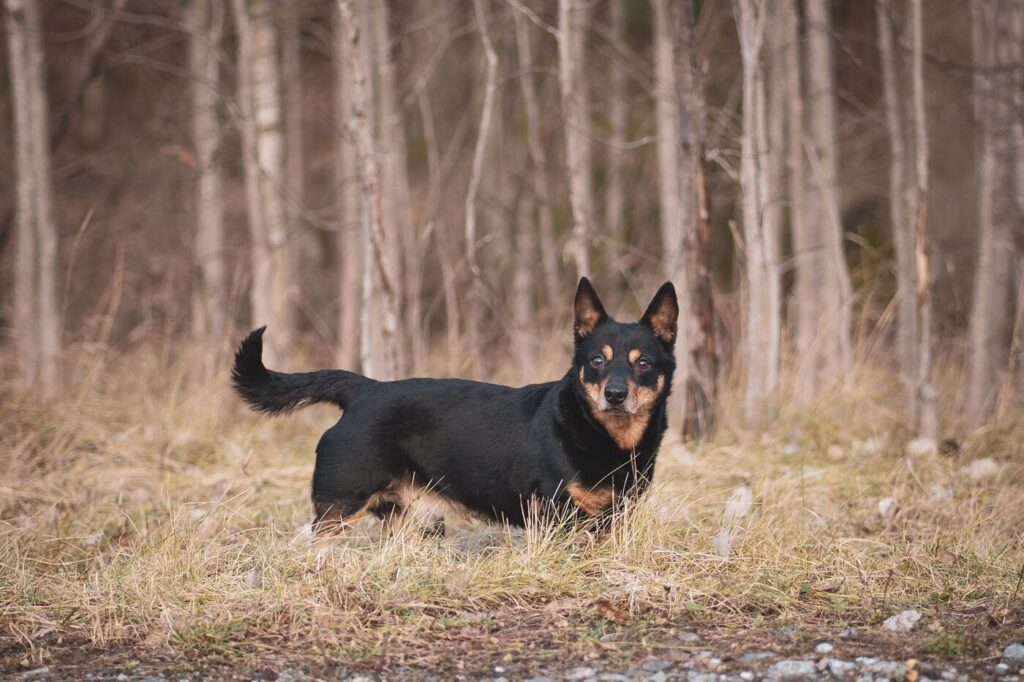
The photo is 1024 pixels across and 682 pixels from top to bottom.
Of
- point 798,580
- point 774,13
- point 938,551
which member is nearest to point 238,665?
point 798,580

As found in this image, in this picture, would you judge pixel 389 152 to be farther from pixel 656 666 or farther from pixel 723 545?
pixel 656 666

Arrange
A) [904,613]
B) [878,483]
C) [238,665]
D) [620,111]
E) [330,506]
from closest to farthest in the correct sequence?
1. [238,665]
2. [904,613]
3. [330,506]
4. [878,483]
5. [620,111]

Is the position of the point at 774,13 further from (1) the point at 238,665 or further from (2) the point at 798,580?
(1) the point at 238,665

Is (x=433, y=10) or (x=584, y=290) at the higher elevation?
(x=433, y=10)

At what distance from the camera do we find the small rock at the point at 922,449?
612 cm

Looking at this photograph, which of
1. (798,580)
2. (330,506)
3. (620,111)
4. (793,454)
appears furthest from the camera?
(620,111)

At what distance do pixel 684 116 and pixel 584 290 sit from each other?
2297 mm

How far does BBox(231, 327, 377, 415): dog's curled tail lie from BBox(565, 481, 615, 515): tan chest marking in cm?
107

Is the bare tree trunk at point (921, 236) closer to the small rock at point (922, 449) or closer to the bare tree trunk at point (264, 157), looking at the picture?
the small rock at point (922, 449)

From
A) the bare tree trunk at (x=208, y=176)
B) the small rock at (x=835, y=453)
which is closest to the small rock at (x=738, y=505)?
the small rock at (x=835, y=453)

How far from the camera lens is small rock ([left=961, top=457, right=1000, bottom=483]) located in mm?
5707

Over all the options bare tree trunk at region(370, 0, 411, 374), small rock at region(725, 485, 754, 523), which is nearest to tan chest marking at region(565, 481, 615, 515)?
small rock at region(725, 485, 754, 523)

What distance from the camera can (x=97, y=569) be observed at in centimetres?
432

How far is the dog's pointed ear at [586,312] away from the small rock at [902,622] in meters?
1.75
